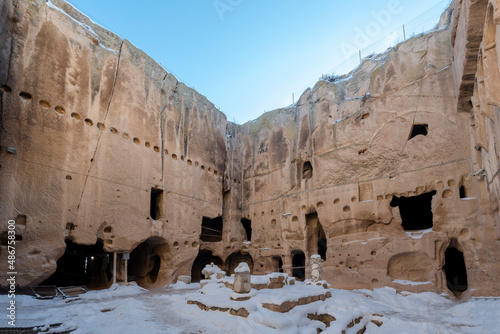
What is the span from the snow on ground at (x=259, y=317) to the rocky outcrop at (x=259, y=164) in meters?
2.56

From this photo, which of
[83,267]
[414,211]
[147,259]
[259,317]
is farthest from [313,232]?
[83,267]

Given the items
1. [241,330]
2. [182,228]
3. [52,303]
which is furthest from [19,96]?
[241,330]

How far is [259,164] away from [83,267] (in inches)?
477

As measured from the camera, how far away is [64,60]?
12656 mm

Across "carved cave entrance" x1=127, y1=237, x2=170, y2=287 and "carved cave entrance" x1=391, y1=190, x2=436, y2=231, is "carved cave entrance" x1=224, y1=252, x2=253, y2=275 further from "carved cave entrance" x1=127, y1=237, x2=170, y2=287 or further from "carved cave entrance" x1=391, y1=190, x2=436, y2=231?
"carved cave entrance" x1=391, y1=190, x2=436, y2=231

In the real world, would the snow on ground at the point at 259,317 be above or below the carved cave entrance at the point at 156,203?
below

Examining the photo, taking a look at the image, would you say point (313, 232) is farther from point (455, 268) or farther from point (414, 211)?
point (455, 268)

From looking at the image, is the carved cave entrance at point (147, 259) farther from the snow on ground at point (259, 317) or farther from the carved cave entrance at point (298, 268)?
the carved cave entrance at point (298, 268)

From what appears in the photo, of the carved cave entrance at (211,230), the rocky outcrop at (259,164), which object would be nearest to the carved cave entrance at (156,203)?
the rocky outcrop at (259,164)

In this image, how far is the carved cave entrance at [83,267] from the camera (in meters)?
15.8

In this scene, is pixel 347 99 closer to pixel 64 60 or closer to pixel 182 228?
pixel 182 228

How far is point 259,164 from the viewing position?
20859mm

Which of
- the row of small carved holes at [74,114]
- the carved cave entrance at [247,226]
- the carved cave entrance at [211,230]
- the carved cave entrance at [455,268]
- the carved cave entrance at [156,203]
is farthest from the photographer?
the carved cave entrance at [247,226]

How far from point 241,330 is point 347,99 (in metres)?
13.9
